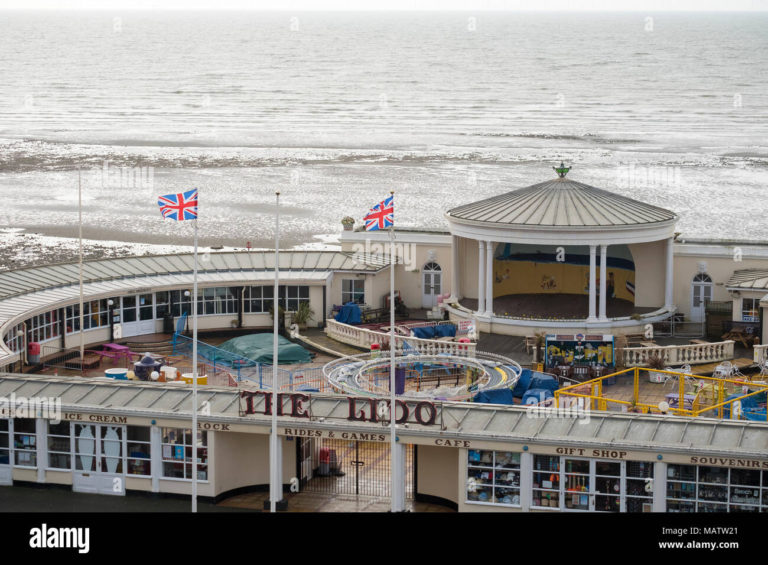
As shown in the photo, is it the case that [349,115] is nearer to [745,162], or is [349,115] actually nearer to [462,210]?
[745,162]

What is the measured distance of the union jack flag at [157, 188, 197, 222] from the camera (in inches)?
1649

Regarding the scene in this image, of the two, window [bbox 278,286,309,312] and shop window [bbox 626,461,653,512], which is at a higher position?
window [bbox 278,286,309,312]

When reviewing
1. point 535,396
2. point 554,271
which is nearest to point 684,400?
point 535,396

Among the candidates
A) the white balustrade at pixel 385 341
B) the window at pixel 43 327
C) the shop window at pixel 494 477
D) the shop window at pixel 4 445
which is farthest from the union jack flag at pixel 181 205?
the white balustrade at pixel 385 341

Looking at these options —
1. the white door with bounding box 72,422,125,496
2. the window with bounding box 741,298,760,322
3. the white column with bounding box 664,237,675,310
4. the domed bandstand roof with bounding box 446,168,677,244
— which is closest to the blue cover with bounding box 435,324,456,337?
the domed bandstand roof with bounding box 446,168,677,244

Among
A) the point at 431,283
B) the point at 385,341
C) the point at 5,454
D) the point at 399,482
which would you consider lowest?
the point at 5,454

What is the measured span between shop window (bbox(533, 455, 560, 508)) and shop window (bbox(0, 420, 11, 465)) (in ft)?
50.9

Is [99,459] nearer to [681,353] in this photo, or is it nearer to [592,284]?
[681,353]

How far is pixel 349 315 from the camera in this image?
62562 millimetres

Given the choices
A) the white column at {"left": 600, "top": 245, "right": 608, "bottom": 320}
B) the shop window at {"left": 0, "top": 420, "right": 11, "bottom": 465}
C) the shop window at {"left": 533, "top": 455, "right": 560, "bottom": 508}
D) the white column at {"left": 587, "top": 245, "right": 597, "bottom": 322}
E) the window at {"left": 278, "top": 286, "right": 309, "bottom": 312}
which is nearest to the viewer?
the shop window at {"left": 533, "top": 455, "right": 560, "bottom": 508}

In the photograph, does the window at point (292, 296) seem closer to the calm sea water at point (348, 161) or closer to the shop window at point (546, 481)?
the shop window at point (546, 481)

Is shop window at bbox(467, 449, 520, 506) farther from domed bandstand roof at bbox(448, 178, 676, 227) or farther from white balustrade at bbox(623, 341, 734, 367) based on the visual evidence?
domed bandstand roof at bbox(448, 178, 676, 227)

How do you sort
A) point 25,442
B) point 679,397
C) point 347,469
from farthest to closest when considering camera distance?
point 679,397, point 347,469, point 25,442

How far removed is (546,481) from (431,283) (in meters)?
29.2
